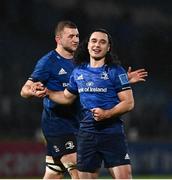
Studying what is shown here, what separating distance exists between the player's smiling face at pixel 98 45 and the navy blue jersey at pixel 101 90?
12 centimetres

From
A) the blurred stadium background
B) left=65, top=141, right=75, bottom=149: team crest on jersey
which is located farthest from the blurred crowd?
left=65, top=141, right=75, bottom=149: team crest on jersey

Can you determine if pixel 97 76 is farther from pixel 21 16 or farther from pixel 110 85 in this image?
pixel 21 16

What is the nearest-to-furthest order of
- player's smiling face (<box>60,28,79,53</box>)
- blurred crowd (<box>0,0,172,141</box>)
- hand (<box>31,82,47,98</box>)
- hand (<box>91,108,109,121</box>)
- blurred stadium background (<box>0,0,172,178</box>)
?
hand (<box>91,108,109,121</box>), hand (<box>31,82,47,98</box>), player's smiling face (<box>60,28,79,53</box>), blurred stadium background (<box>0,0,172,178</box>), blurred crowd (<box>0,0,172,141</box>)

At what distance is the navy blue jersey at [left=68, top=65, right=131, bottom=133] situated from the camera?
6.50 metres

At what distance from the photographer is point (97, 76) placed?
257 inches

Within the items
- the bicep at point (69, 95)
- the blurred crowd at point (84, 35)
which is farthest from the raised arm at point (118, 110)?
the blurred crowd at point (84, 35)

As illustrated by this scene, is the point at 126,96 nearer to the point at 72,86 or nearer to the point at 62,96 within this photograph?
the point at 72,86

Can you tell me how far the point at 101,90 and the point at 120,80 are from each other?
0.19m

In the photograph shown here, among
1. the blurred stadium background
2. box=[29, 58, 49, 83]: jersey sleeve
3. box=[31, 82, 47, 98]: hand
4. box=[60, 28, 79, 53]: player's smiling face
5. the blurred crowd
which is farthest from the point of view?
the blurred crowd

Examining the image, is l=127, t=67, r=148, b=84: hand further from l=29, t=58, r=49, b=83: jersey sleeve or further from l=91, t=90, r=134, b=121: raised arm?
l=29, t=58, r=49, b=83: jersey sleeve

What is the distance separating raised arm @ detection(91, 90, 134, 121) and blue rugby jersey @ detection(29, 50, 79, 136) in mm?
1120

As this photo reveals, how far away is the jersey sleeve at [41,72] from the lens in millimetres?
7359

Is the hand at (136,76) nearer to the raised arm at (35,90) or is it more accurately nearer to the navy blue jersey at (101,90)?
the navy blue jersey at (101,90)

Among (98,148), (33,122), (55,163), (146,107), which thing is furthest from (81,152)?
(146,107)
